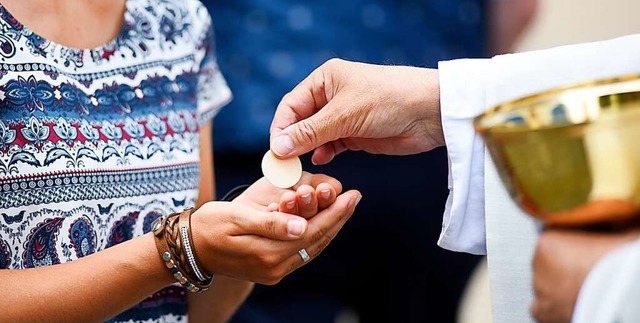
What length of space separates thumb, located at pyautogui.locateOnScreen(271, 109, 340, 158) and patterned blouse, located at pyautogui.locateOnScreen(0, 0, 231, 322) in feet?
0.76

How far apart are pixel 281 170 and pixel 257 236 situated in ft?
0.49

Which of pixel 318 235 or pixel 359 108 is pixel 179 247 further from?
pixel 359 108

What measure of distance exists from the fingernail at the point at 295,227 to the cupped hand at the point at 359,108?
0.16 meters

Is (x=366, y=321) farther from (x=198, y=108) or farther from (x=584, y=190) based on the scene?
(x=584, y=190)

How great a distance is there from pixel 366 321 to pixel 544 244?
1648mm

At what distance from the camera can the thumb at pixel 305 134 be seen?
4.44 ft

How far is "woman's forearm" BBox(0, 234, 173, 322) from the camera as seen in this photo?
4.04 ft

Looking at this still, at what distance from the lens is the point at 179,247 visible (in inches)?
49.4

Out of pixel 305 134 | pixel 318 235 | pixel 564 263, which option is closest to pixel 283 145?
pixel 305 134

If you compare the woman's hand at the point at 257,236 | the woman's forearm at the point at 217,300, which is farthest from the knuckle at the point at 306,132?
the woman's forearm at the point at 217,300

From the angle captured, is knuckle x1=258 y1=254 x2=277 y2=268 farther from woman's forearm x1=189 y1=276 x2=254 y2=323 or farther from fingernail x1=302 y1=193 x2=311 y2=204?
woman's forearm x1=189 y1=276 x2=254 y2=323

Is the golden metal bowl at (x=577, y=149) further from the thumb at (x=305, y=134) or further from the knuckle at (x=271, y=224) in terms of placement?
the thumb at (x=305, y=134)

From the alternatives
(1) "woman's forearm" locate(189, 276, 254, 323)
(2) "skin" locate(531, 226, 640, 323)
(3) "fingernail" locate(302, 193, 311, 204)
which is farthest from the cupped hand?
(2) "skin" locate(531, 226, 640, 323)

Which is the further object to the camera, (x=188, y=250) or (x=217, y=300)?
(x=217, y=300)
